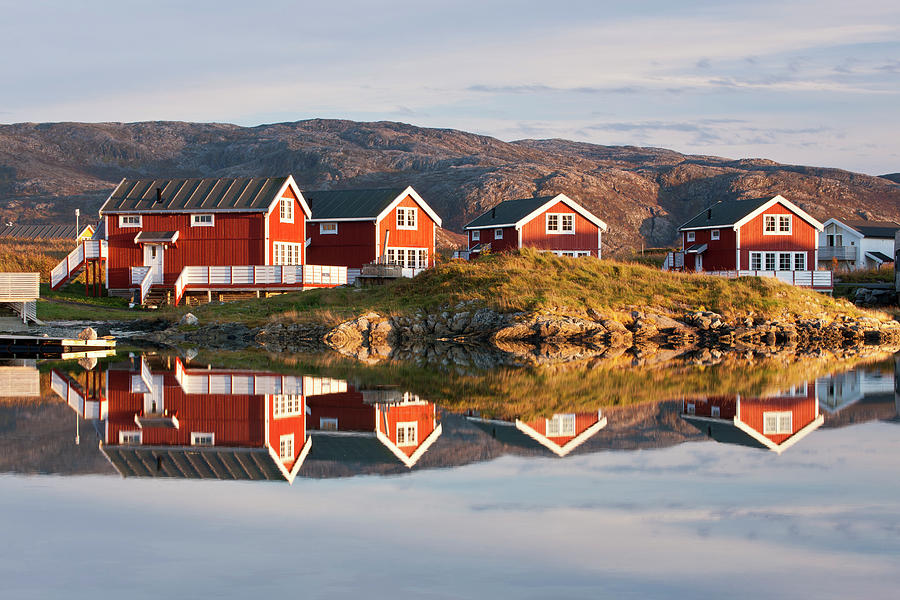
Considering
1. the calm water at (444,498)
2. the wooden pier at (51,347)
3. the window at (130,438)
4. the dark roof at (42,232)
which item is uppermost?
the dark roof at (42,232)

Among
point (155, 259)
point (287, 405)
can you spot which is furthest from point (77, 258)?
point (287, 405)

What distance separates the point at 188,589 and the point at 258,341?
107ft

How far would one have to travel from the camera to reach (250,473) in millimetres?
14930

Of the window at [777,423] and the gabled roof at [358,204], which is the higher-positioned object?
the gabled roof at [358,204]

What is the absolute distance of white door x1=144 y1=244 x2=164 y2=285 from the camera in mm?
53656

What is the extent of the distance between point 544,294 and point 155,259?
21.8 meters

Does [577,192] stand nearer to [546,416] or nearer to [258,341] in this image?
[258,341]

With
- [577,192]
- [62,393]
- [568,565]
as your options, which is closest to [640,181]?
[577,192]

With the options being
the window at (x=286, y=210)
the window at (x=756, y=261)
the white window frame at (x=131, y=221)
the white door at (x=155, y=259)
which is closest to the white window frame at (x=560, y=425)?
the window at (x=286, y=210)

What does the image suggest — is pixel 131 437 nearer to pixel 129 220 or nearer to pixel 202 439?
pixel 202 439

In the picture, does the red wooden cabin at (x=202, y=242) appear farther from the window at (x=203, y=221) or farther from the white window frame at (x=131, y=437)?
the white window frame at (x=131, y=437)

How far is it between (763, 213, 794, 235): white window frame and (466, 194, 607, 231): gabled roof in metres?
10.0

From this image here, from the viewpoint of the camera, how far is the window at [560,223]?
66438mm

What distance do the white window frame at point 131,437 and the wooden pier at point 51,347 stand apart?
18.7 m
